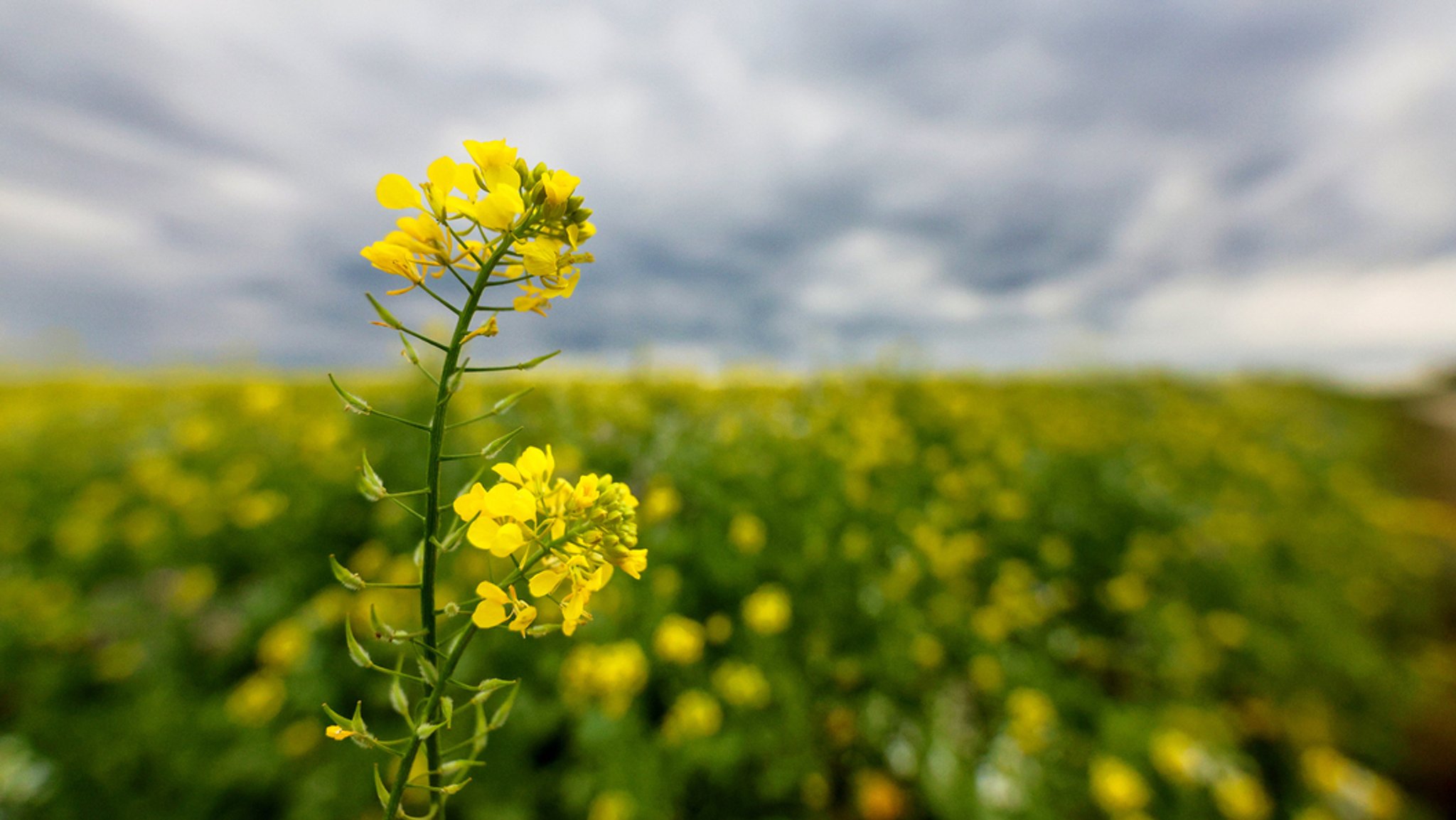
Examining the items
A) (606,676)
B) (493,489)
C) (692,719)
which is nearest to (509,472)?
(493,489)

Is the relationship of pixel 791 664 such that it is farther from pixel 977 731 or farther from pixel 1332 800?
pixel 1332 800

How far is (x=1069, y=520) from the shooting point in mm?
4406

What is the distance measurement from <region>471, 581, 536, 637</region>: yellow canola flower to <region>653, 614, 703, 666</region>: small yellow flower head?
6.15ft

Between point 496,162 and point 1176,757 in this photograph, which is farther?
point 1176,757

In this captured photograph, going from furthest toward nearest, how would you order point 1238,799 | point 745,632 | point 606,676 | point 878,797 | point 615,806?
point 1238,799, point 745,632, point 878,797, point 606,676, point 615,806

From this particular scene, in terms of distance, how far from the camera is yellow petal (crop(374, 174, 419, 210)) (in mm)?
589

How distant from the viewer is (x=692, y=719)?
2301 millimetres

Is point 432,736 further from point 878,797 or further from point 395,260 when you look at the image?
point 878,797

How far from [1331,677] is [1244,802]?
2.28 metres

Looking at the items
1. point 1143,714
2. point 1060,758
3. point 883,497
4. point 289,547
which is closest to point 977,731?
point 1060,758

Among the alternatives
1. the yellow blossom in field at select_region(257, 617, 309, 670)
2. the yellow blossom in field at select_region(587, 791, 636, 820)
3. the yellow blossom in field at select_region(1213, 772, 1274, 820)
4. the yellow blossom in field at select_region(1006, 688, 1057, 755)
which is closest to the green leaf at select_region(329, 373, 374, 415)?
the yellow blossom in field at select_region(587, 791, 636, 820)

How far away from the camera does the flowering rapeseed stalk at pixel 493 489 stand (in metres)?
0.54

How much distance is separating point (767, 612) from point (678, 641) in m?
0.41

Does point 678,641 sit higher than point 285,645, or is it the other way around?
point 678,641
